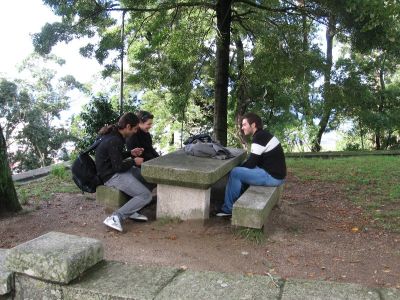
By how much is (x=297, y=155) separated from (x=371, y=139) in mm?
10474

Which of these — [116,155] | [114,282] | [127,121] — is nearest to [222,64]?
[127,121]

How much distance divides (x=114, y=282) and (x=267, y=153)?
2.83 meters

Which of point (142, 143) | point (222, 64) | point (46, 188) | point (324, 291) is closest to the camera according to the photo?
point (324, 291)

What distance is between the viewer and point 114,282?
9.34ft

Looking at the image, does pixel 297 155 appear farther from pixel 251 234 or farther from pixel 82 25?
pixel 251 234

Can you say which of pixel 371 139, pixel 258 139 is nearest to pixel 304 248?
pixel 258 139

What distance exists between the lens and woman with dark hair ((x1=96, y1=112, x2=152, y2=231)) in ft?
16.0

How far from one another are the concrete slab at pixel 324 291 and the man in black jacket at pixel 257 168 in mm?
2391

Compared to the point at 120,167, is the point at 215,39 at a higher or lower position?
higher

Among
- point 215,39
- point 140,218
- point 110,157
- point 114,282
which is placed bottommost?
point 140,218

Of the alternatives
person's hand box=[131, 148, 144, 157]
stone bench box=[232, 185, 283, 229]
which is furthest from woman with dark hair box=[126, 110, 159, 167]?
stone bench box=[232, 185, 283, 229]

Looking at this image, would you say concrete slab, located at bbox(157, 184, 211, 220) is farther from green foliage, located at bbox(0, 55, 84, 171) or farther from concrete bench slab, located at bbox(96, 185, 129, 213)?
green foliage, located at bbox(0, 55, 84, 171)

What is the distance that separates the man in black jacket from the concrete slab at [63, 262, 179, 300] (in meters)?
2.20

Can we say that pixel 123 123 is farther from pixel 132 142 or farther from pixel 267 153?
pixel 267 153
